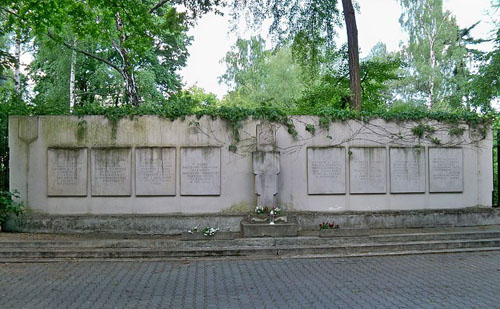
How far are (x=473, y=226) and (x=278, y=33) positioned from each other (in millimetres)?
9595

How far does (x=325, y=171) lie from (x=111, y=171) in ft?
19.7

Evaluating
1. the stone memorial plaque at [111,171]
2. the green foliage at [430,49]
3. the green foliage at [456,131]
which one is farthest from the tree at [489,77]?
the green foliage at [430,49]

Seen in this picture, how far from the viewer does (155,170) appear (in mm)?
11727

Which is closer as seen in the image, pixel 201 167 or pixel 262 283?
pixel 262 283

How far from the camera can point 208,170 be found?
11766 millimetres

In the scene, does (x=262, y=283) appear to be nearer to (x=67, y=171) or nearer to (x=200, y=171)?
(x=200, y=171)

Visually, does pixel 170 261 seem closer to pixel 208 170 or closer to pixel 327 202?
pixel 208 170

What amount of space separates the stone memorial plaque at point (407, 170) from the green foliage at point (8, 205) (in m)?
10.2

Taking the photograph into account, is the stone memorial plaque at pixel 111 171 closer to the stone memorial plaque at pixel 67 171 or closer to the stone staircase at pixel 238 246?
the stone memorial plaque at pixel 67 171

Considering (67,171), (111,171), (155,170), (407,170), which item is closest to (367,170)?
(407,170)

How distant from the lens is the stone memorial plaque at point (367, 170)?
1206cm

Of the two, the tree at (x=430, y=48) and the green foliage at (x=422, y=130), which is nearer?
the green foliage at (x=422, y=130)

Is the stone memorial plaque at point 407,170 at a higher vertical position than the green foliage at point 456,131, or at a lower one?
lower

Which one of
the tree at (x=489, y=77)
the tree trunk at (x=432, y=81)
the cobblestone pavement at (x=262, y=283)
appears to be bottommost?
the cobblestone pavement at (x=262, y=283)
